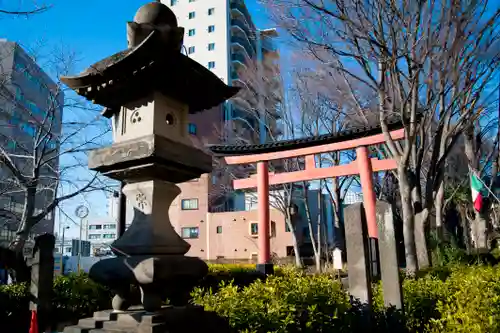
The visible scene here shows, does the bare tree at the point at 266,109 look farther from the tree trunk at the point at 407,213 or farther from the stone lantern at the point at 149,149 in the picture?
the stone lantern at the point at 149,149

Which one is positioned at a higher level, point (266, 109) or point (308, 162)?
point (266, 109)

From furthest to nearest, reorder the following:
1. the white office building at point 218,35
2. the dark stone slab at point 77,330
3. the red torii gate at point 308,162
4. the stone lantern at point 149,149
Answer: the white office building at point 218,35 < the red torii gate at point 308,162 < the stone lantern at point 149,149 < the dark stone slab at point 77,330

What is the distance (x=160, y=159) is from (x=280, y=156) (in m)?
12.4

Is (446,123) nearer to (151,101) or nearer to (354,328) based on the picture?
(354,328)

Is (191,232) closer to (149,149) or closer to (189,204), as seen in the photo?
(189,204)

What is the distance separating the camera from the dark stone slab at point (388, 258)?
520 cm

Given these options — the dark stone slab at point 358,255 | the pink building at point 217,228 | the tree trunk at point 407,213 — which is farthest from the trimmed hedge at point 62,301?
the pink building at point 217,228

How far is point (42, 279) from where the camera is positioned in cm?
805

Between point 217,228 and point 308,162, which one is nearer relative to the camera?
point 308,162

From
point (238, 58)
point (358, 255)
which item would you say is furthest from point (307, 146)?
point (238, 58)

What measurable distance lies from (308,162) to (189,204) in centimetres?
2049

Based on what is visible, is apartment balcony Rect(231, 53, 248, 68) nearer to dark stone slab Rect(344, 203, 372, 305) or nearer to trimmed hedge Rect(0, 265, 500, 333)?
dark stone slab Rect(344, 203, 372, 305)

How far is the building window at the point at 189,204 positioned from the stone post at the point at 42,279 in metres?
26.3

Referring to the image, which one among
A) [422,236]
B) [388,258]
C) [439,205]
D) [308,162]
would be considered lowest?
[388,258]
